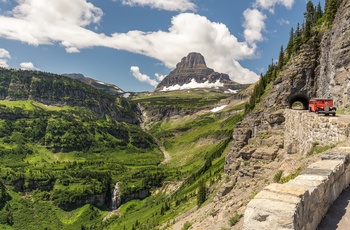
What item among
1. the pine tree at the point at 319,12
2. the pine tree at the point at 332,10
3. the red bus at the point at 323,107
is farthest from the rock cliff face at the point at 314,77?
the pine tree at the point at 319,12

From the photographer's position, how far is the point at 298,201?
973 centimetres

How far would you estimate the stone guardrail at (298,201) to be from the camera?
9273 millimetres

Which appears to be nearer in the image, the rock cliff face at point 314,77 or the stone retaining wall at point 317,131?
the stone retaining wall at point 317,131

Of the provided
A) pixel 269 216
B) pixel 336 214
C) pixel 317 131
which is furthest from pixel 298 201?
pixel 317 131

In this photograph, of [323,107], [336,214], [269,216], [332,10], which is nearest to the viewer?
[269,216]

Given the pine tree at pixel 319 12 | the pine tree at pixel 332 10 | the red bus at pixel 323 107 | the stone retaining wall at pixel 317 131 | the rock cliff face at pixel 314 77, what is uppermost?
the pine tree at pixel 319 12

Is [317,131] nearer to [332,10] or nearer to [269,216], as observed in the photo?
[269,216]

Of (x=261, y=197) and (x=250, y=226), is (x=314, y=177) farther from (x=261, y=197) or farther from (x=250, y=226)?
(x=250, y=226)

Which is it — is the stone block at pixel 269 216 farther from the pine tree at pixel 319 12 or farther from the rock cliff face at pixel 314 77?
the pine tree at pixel 319 12

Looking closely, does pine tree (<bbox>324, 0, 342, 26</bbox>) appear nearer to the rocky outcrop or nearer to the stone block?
the rocky outcrop

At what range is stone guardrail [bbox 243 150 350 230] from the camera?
30.4 ft

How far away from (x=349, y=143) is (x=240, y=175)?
5027 cm

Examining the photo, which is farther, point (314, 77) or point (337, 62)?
point (314, 77)

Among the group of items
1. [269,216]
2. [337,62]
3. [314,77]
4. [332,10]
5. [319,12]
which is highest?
[319,12]
